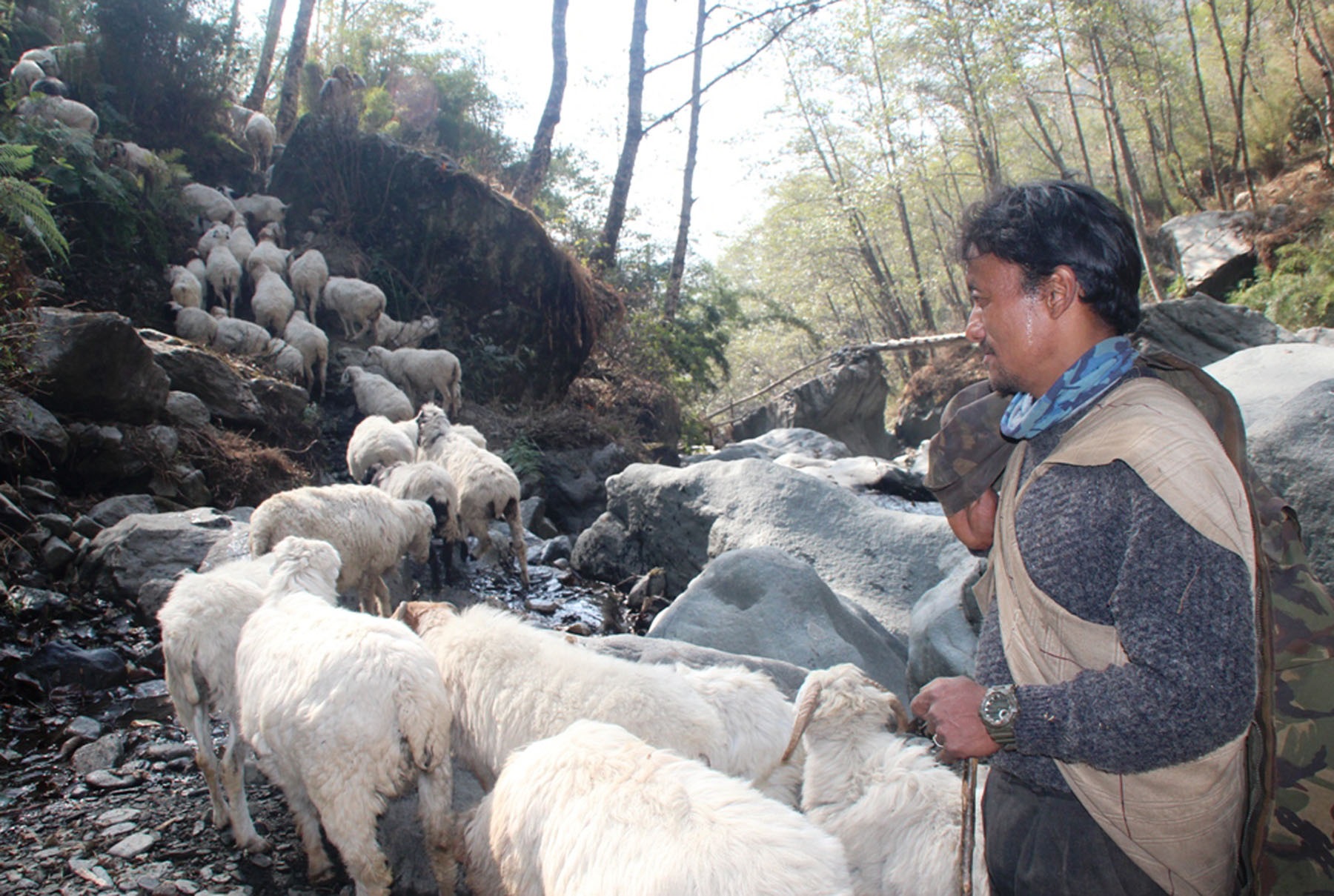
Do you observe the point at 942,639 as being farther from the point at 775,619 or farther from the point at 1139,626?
the point at 1139,626

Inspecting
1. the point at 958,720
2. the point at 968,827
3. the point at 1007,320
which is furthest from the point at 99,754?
the point at 1007,320

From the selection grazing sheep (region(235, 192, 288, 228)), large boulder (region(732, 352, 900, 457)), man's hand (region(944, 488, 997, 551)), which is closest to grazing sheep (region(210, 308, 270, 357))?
grazing sheep (region(235, 192, 288, 228))

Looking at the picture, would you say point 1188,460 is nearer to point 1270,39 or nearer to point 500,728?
point 500,728

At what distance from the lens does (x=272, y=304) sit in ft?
41.0

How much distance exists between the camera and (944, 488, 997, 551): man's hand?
6.48 ft

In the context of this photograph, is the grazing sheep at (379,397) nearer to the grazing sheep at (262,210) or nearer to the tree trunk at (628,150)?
the grazing sheep at (262,210)

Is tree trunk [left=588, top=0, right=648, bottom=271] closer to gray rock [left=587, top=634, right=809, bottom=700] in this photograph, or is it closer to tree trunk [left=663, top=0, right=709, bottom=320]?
tree trunk [left=663, top=0, right=709, bottom=320]

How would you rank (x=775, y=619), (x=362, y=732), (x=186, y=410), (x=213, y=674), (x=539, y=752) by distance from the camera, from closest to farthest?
(x=539, y=752)
(x=362, y=732)
(x=213, y=674)
(x=775, y=619)
(x=186, y=410)

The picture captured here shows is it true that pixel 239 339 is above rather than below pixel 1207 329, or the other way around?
above

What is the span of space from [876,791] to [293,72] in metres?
21.5

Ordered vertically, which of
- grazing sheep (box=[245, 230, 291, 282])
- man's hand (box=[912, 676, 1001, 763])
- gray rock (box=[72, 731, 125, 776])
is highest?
grazing sheep (box=[245, 230, 291, 282])

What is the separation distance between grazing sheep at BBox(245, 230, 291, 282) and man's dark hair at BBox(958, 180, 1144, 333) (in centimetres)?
1381

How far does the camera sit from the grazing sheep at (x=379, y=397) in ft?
36.6

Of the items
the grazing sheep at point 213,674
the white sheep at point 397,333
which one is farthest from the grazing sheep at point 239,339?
the grazing sheep at point 213,674
